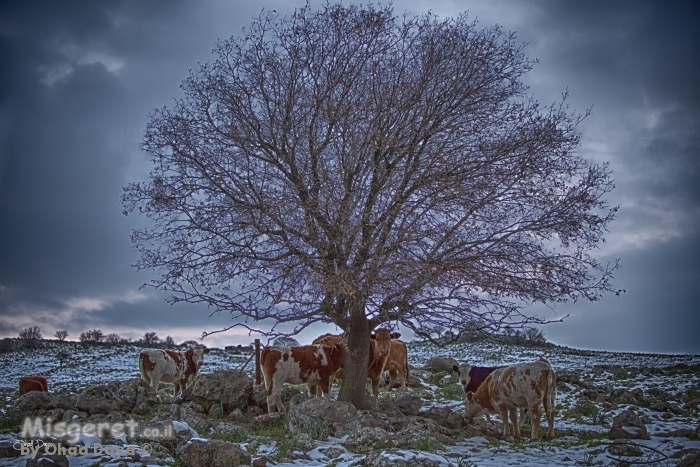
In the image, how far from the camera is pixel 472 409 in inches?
531

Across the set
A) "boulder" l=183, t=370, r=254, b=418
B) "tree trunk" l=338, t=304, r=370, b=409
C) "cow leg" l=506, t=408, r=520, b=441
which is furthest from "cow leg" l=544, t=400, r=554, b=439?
"boulder" l=183, t=370, r=254, b=418

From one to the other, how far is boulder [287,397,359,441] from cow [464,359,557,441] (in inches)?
117

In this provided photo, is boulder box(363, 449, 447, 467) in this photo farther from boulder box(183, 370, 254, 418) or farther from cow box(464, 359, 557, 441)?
boulder box(183, 370, 254, 418)

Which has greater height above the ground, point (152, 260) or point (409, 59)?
point (409, 59)

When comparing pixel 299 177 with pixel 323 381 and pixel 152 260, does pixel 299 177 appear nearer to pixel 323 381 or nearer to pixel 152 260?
pixel 152 260

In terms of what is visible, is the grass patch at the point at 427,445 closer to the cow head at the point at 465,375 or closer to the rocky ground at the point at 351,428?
the rocky ground at the point at 351,428

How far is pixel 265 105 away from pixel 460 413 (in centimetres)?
844

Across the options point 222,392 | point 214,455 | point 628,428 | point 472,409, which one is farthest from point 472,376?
point 214,455

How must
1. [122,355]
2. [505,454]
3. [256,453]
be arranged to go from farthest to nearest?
[122,355] < [505,454] < [256,453]

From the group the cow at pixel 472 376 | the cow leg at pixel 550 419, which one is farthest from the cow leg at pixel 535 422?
the cow at pixel 472 376

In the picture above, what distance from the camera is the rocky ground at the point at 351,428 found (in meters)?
8.07

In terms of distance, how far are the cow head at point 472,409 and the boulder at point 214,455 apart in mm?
6806

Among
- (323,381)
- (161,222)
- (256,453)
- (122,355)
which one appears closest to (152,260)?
(161,222)

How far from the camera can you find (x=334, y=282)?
11789 millimetres
